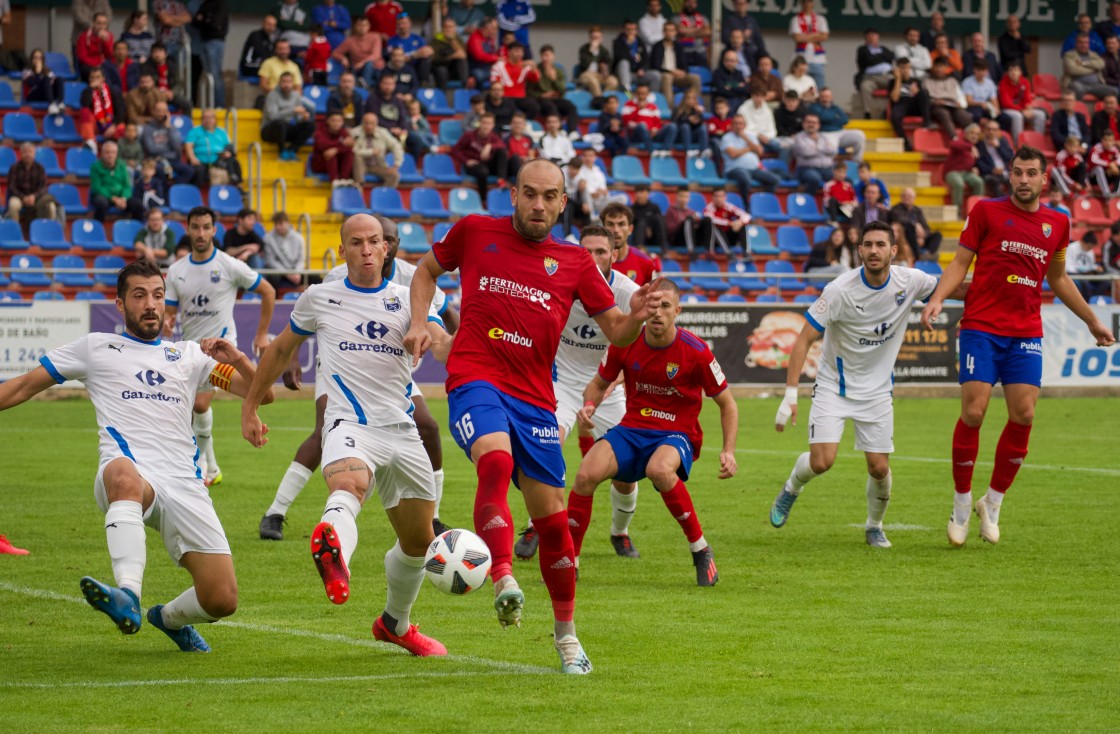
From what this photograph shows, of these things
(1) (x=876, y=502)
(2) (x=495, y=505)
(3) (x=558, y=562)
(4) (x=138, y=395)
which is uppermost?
(4) (x=138, y=395)

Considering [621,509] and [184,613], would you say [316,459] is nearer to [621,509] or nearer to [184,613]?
[621,509]

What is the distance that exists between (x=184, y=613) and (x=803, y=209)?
2403cm

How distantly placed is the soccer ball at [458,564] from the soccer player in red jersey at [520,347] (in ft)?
0.46

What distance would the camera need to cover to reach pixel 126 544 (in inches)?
273

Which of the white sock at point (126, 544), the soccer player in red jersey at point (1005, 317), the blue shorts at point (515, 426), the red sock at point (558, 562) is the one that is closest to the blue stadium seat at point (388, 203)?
the soccer player in red jersey at point (1005, 317)

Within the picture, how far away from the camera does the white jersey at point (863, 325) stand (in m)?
11.4

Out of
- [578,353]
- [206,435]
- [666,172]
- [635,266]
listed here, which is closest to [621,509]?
[578,353]

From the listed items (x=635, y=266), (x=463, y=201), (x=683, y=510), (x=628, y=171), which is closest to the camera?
(x=683, y=510)

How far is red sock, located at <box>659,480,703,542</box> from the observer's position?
9.78m

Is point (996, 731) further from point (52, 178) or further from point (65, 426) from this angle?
point (52, 178)

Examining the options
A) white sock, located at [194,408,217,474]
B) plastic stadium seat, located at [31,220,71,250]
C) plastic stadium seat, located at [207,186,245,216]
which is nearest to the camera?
white sock, located at [194,408,217,474]

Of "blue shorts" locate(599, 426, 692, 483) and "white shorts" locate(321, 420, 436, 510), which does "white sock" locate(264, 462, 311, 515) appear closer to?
"blue shorts" locate(599, 426, 692, 483)

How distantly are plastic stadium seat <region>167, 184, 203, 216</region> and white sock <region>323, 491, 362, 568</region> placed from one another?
18993 mm

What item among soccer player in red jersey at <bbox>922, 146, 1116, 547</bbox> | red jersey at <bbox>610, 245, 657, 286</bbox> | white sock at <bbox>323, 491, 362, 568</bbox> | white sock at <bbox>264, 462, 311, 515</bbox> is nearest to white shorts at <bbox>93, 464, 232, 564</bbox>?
white sock at <bbox>323, 491, 362, 568</bbox>
